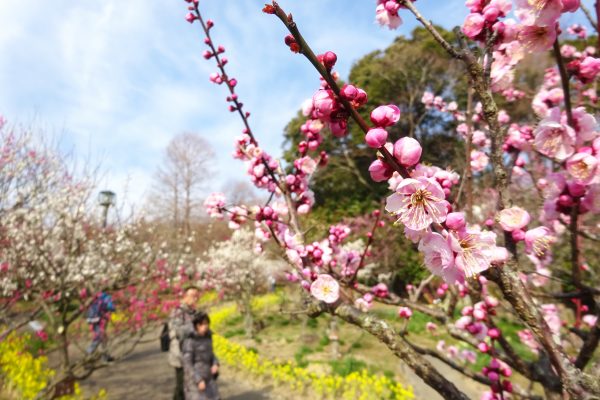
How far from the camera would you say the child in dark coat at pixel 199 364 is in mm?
4059

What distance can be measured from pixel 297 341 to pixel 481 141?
25.4 ft

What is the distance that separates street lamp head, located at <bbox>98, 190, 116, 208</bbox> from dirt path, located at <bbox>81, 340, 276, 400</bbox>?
127 inches

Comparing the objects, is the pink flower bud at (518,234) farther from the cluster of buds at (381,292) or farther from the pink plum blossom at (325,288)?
the cluster of buds at (381,292)

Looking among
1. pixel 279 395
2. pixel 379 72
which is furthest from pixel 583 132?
pixel 379 72

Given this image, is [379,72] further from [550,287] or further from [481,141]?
[481,141]

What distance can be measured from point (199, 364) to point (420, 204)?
4.14m

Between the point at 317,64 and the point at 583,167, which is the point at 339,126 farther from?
the point at 583,167

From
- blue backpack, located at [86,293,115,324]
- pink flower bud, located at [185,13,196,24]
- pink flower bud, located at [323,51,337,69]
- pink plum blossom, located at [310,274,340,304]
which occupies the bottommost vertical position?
blue backpack, located at [86,293,115,324]

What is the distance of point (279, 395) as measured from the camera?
20.1ft

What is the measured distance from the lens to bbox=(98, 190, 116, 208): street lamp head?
729 centimetres

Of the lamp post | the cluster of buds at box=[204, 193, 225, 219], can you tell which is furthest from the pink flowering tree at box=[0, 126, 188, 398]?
the cluster of buds at box=[204, 193, 225, 219]

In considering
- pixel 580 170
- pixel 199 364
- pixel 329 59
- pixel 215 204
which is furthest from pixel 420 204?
pixel 199 364

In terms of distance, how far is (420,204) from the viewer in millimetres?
862

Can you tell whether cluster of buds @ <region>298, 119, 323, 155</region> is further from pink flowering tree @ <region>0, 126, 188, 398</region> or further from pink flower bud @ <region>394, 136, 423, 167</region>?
pink flowering tree @ <region>0, 126, 188, 398</region>
